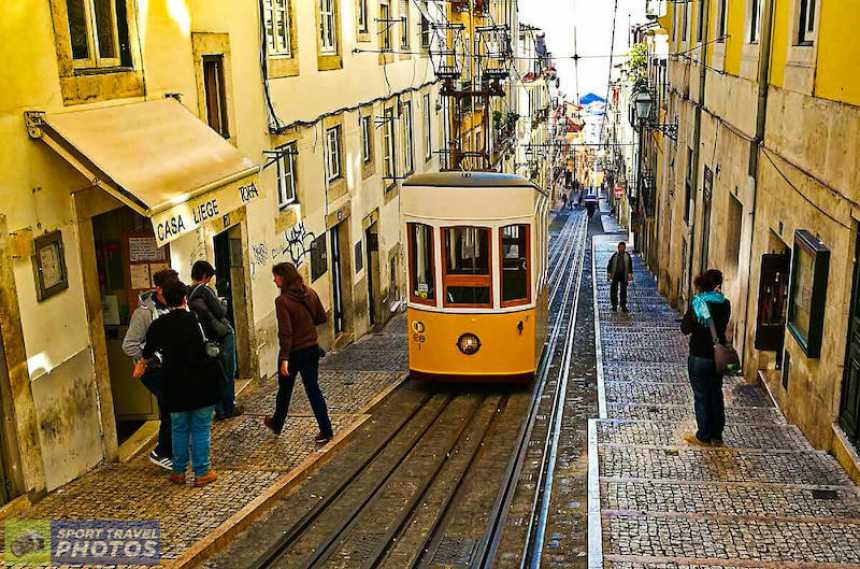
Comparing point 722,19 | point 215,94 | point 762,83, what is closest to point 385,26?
point 722,19

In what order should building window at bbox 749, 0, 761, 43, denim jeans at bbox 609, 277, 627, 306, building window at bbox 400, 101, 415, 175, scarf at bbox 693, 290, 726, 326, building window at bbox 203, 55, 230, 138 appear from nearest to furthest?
1. scarf at bbox 693, 290, 726, 326
2. building window at bbox 203, 55, 230, 138
3. building window at bbox 749, 0, 761, 43
4. denim jeans at bbox 609, 277, 627, 306
5. building window at bbox 400, 101, 415, 175

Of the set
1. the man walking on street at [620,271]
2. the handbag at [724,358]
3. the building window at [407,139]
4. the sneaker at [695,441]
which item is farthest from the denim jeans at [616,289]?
the handbag at [724,358]

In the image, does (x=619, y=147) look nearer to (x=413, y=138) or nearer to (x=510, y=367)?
(x=413, y=138)

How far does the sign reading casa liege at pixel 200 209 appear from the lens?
7.00 metres

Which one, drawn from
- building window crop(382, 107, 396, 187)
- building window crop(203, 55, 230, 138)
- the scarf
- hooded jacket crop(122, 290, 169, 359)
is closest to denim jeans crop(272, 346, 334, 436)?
hooded jacket crop(122, 290, 169, 359)

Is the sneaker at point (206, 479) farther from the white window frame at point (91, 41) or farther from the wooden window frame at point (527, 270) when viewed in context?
the wooden window frame at point (527, 270)

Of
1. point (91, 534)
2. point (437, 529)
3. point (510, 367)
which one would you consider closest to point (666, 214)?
point (510, 367)

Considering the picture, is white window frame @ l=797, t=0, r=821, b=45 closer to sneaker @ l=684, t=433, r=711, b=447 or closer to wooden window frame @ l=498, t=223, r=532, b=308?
wooden window frame @ l=498, t=223, r=532, b=308

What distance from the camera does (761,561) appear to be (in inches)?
205

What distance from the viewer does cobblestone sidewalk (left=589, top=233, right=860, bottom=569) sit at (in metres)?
5.36

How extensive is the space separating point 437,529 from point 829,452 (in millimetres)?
3463

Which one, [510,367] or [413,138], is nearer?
[510,367]

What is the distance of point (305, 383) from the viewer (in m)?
8.10

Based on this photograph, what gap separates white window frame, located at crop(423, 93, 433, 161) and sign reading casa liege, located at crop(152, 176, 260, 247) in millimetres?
14859
